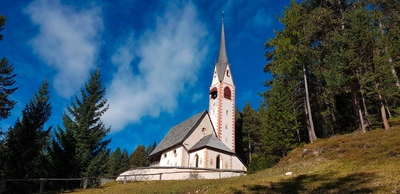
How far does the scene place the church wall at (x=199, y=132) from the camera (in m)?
37.8

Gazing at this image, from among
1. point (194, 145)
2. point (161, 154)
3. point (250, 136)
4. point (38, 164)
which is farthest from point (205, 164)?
point (250, 136)

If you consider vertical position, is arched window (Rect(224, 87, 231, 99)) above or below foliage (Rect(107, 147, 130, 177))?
above

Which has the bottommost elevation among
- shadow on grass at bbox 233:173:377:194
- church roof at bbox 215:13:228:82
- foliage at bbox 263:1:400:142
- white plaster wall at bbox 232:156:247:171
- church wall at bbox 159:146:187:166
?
shadow on grass at bbox 233:173:377:194

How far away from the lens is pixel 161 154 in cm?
4284

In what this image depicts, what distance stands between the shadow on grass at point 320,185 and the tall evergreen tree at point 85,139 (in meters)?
18.0

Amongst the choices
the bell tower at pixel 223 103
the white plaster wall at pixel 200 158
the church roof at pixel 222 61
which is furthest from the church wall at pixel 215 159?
the church roof at pixel 222 61

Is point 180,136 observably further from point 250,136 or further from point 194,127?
point 250,136

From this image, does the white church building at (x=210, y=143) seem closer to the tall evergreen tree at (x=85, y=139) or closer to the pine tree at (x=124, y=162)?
the tall evergreen tree at (x=85, y=139)

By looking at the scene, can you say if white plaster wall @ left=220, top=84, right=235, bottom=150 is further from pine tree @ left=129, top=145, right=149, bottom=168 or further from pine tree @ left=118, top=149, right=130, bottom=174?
pine tree @ left=118, top=149, right=130, bottom=174

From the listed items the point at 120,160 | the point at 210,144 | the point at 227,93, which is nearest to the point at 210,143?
the point at 210,144

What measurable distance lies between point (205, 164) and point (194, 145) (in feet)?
15.2

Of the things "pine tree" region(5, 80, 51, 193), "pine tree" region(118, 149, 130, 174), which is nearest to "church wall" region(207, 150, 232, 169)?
"pine tree" region(5, 80, 51, 193)

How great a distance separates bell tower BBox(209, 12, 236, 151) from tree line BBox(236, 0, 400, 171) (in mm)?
6962

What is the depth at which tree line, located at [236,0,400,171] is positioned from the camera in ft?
82.4
